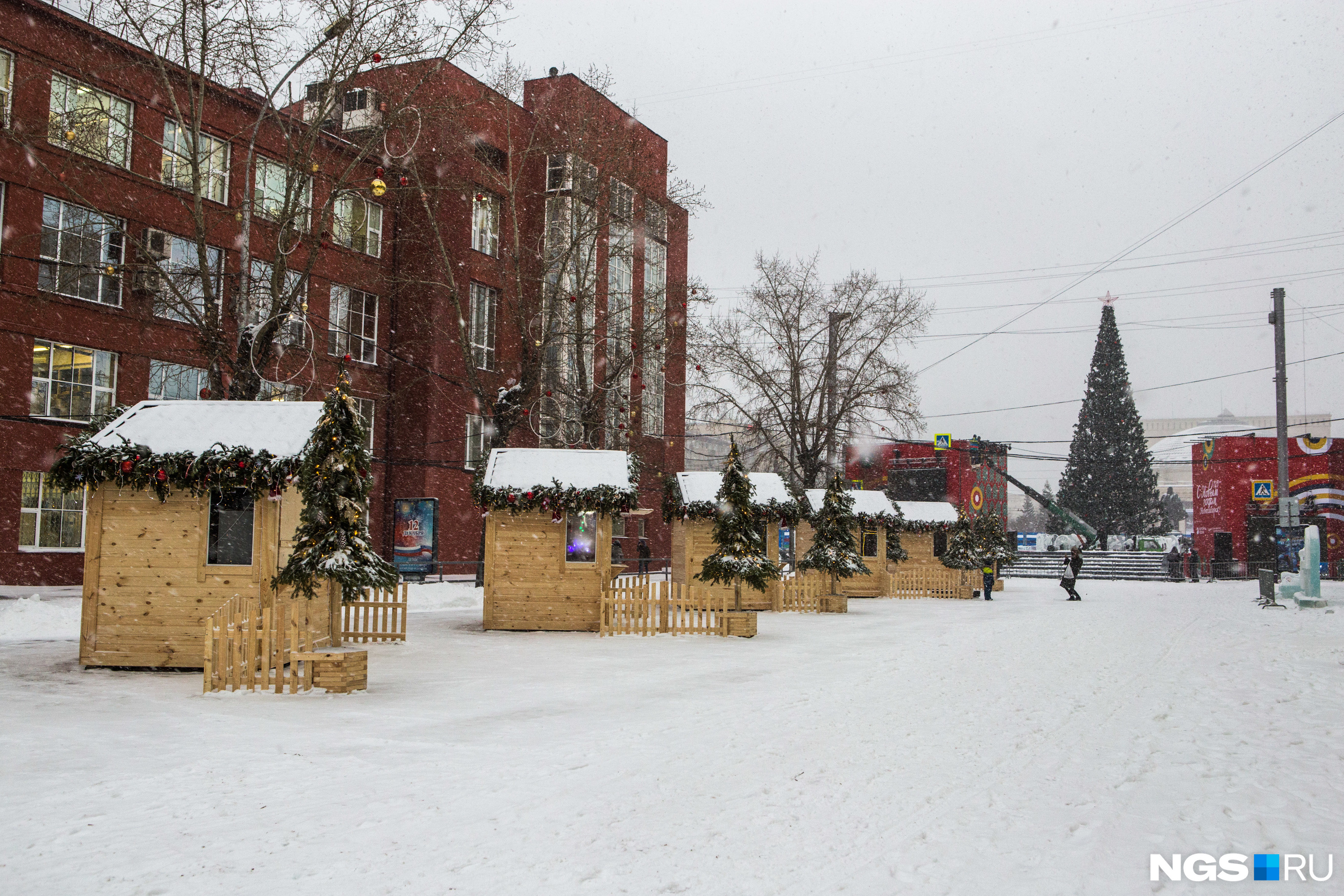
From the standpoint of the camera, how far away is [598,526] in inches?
781

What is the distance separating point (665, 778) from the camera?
739cm

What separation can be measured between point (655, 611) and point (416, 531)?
1489cm

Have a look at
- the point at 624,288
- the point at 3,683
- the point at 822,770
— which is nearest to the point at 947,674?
the point at 822,770

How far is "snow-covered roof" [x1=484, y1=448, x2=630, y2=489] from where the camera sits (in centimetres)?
1947

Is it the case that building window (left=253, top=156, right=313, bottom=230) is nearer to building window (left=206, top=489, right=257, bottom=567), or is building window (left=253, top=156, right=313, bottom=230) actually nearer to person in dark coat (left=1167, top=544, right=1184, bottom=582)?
building window (left=206, top=489, right=257, bottom=567)

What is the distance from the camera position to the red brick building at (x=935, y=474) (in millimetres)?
60000

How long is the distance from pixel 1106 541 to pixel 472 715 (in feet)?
218

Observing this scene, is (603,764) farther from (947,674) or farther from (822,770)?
(947,674)

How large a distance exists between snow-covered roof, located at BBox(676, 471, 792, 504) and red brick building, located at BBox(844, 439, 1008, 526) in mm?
28598

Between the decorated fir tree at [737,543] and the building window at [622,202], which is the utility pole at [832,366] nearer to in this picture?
the building window at [622,202]

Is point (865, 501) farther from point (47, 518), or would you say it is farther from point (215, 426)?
point (215, 426)

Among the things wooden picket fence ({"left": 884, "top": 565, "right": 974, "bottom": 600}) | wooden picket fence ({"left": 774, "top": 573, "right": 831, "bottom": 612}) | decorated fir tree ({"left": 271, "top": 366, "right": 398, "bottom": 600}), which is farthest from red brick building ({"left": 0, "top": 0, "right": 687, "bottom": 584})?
wooden picket fence ({"left": 884, "top": 565, "right": 974, "bottom": 600})

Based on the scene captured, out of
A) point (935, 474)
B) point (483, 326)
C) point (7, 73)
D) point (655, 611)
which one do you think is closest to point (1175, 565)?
point (935, 474)

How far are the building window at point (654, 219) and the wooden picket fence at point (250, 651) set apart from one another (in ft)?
71.0
